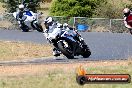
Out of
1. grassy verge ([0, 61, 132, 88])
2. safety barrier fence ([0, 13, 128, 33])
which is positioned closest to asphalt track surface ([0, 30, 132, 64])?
grassy verge ([0, 61, 132, 88])

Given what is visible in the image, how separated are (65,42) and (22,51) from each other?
10544mm

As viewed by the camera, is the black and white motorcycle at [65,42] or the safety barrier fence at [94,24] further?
the safety barrier fence at [94,24]

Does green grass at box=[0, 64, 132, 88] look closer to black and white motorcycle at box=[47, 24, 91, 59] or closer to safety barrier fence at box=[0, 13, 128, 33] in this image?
black and white motorcycle at box=[47, 24, 91, 59]

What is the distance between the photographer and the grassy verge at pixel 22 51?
1869 cm

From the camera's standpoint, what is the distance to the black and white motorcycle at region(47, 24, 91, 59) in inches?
377

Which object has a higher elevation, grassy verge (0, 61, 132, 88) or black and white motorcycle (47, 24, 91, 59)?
black and white motorcycle (47, 24, 91, 59)

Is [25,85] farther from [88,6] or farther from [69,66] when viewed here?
[88,6]

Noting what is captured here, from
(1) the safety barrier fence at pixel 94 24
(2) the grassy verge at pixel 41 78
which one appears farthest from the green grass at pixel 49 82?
(1) the safety barrier fence at pixel 94 24

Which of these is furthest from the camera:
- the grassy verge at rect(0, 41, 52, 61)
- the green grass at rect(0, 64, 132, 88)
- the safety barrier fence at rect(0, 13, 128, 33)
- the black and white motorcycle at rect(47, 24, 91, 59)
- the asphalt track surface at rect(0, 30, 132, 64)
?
the safety barrier fence at rect(0, 13, 128, 33)

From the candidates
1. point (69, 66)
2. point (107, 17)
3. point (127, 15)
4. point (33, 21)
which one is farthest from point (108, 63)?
point (107, 17)

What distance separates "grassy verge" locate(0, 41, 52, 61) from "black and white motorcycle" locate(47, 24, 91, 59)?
24.8 ft

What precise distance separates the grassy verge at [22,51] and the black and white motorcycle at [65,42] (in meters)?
7.55

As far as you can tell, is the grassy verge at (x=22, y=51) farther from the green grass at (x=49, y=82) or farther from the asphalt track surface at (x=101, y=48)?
the green grass at (x=49, y=82)

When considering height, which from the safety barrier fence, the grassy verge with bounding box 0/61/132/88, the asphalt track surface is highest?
the grassy verge with bounding box 0/61/132/88
